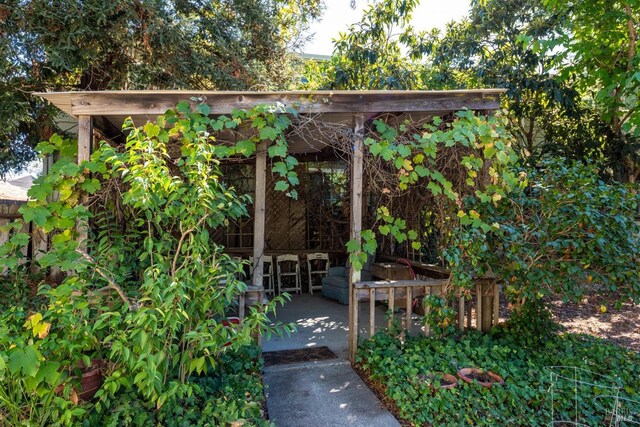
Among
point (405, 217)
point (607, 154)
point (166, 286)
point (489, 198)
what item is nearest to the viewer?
point (166, 286)

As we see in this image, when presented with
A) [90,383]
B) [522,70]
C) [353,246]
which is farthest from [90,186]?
[522,70]

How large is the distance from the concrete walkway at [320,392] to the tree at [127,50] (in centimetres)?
324

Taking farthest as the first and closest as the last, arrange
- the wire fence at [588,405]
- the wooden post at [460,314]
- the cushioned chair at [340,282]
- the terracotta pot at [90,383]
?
the cushioned chair at [340,282], the wooden post at [460,314], the wire fence at [588,405], the terracotta pot at [90,383]

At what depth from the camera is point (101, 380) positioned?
2516 millimetres

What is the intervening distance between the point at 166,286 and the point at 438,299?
92.9 inches

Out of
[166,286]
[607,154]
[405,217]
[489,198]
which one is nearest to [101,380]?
[166,286]

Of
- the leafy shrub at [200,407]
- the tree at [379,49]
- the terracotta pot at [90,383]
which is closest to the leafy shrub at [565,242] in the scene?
the leafy shrub at [200,407]

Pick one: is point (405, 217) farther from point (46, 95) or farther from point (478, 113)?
point (46, 95)

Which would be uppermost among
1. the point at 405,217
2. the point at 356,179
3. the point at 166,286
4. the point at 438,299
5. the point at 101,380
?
the point at 356,179

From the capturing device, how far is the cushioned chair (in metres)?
6.08

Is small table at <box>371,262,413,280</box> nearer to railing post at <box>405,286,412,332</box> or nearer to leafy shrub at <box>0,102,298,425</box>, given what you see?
railing post at <box>405,286,412,332</box>

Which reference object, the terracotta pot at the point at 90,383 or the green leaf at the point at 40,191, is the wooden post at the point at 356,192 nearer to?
the terracotta pot at the point at 90,383

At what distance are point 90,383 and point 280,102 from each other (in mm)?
2472

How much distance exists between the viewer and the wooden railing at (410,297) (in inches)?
144
